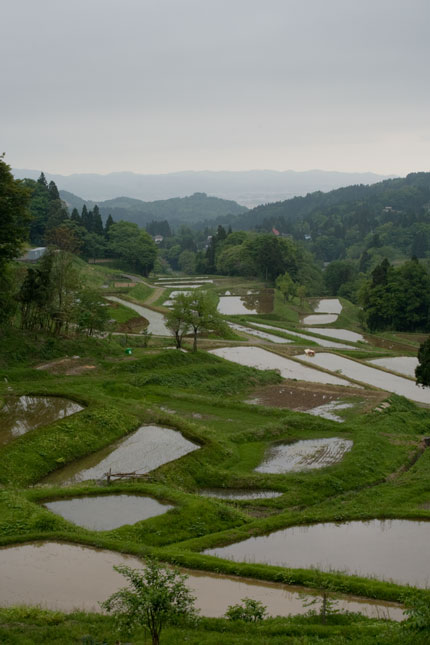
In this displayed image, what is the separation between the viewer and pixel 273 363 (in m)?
38.1

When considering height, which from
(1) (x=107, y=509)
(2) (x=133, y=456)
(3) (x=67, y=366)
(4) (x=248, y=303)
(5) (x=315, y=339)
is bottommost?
(1) (x=107, y=509)

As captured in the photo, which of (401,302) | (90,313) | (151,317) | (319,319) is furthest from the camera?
(319,319)

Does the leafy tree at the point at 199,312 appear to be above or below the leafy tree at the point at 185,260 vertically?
below

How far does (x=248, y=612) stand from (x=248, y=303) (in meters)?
57.5

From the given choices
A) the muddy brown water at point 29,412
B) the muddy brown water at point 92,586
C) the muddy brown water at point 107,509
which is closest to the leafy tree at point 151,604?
the muddy brown water at point 92,586

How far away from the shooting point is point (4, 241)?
99.9 ft

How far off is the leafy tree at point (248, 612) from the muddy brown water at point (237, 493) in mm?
7290

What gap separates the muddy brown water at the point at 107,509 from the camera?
16.6m

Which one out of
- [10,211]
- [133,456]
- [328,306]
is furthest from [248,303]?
[133,456]

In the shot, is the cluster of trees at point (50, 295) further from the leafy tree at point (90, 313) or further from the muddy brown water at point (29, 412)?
the muddy brown water at point (29, 412)

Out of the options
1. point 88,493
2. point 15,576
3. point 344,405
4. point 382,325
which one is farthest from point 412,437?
point 382,325

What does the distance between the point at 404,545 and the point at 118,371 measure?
19336mm

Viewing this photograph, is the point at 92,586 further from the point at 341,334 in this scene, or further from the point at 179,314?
the point at 341,334

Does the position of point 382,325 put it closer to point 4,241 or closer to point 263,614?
point 4,241
